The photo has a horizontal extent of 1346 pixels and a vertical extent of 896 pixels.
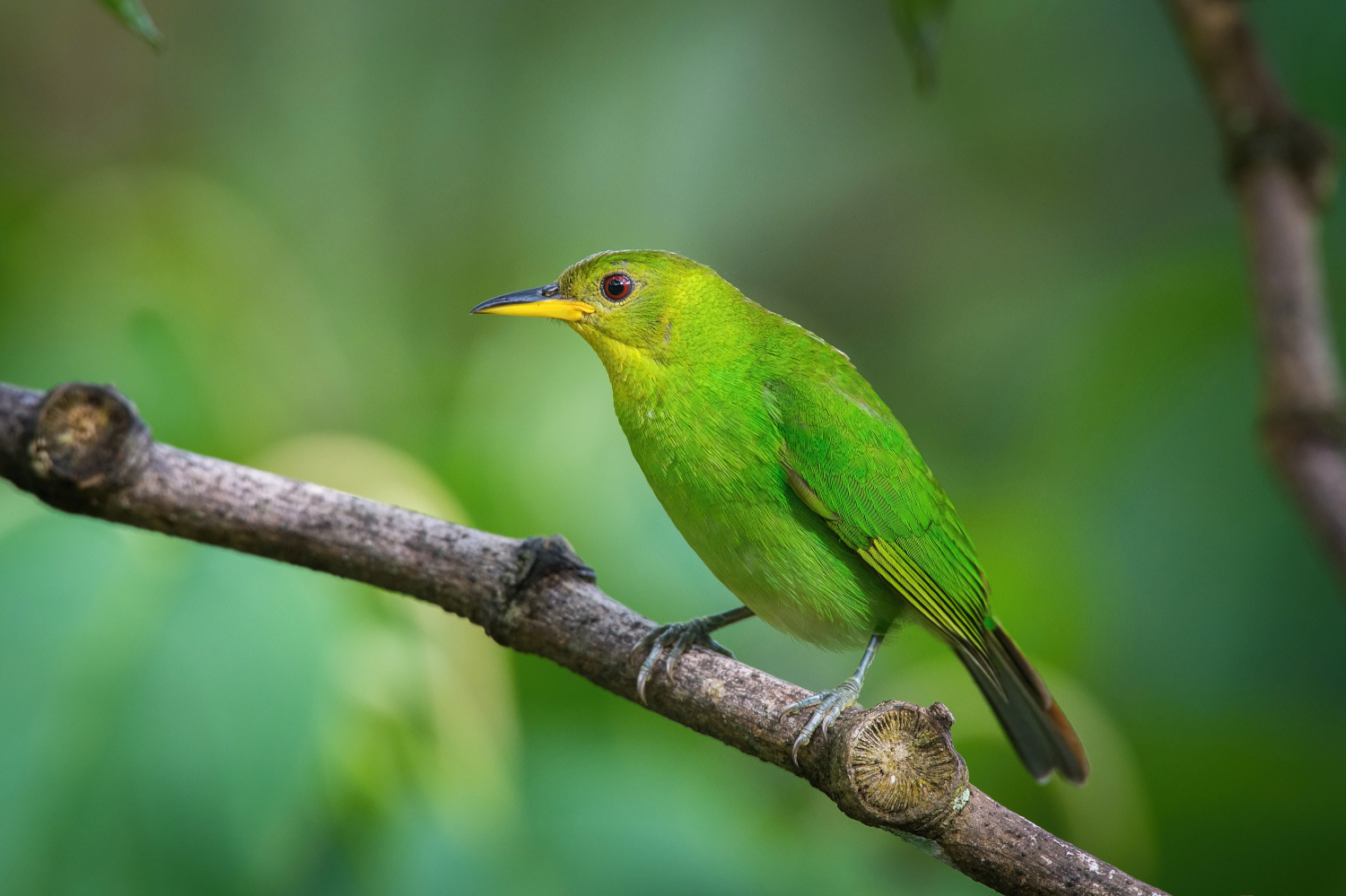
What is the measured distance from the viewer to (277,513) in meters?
2.06

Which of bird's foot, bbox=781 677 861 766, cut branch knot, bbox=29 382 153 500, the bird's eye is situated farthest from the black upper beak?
bird's foot, bbox=781 677 861 766

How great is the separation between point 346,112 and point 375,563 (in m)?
3.72

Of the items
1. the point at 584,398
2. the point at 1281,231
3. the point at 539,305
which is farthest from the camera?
the point at 584,398

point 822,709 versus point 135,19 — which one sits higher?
point 135,19

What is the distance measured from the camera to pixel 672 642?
2.17m

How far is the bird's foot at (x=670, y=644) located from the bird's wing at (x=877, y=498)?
0.32 metres

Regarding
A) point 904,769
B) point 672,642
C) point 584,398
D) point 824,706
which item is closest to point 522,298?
point 672,642

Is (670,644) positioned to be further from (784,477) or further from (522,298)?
(522,298)

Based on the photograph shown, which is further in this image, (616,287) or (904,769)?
(616,287)

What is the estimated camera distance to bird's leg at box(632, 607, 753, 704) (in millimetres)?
1969

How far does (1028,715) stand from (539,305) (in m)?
1.28

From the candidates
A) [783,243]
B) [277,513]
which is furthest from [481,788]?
[783,243]

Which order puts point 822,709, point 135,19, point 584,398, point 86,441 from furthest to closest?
point 584,398 → point 86,441 → point 822,709 → point 135,19

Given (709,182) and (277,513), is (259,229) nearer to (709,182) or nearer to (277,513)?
(709,182)
